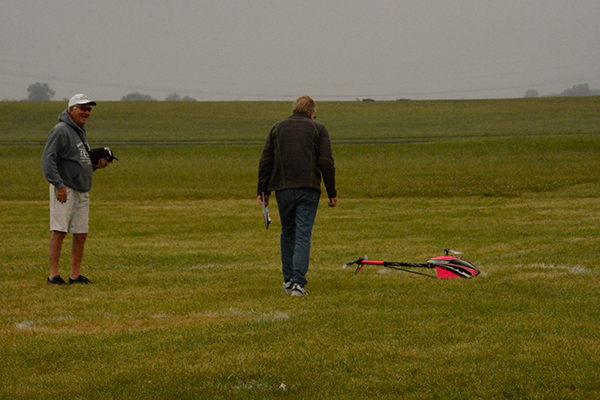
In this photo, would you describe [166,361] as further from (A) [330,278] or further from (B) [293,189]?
(A) [330,278]

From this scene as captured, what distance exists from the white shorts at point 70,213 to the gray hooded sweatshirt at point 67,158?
12cm

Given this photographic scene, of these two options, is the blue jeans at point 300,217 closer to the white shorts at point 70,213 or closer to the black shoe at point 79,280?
the white shorts at point 70,213

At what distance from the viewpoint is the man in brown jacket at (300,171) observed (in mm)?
7586

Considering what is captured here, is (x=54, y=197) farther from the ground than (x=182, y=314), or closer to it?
farther from the ground

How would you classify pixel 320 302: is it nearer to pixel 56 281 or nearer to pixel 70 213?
pixel 70 213

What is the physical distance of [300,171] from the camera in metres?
7.60

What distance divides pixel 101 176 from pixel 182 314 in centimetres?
2783

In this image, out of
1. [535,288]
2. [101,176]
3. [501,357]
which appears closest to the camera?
[501,357]

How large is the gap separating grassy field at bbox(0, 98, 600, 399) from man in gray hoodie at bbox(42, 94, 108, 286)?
536 mm

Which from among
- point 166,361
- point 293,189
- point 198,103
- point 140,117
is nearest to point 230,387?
point 166,361

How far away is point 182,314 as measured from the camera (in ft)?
21.9

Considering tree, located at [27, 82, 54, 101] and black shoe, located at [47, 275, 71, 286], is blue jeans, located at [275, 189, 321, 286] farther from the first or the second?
tree, located at [27, 82, 54, 101]

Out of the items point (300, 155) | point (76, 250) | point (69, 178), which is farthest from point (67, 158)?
point (300, 155)

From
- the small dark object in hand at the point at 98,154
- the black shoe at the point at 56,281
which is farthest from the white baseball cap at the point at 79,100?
the black shoe at the point at 56,281
